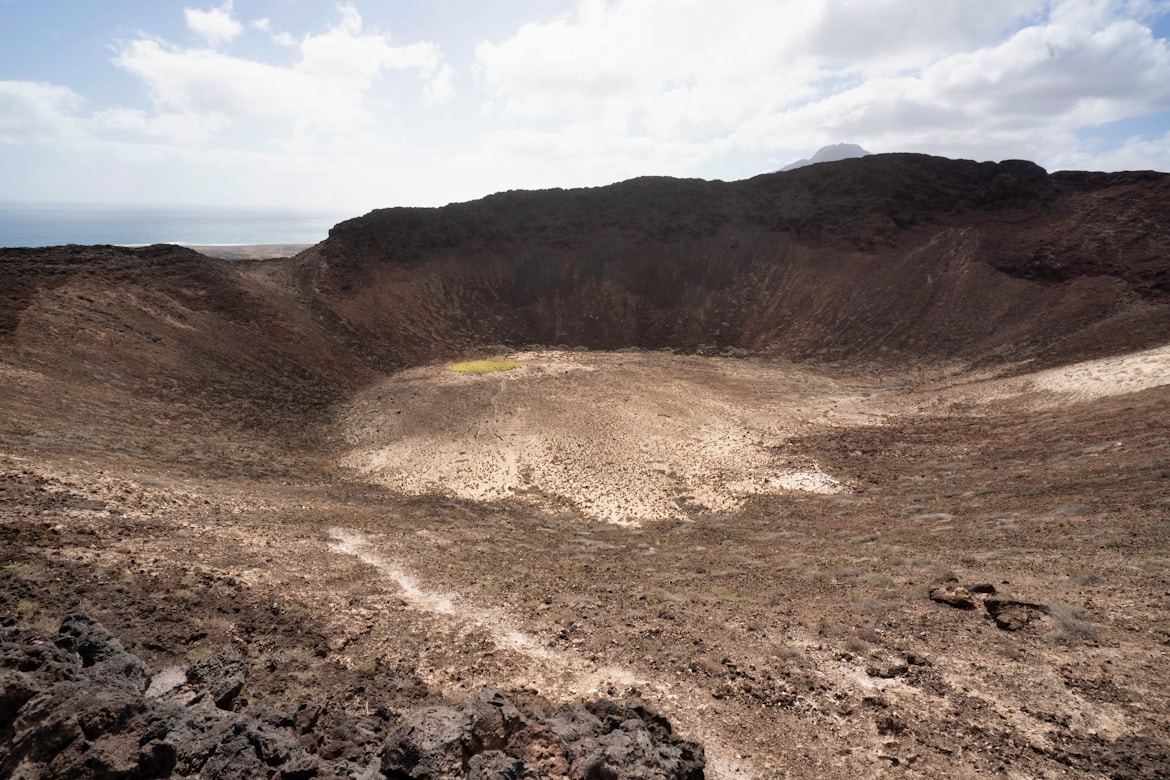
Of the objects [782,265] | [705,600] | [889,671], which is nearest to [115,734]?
[705,600]

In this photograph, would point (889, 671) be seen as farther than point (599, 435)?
No

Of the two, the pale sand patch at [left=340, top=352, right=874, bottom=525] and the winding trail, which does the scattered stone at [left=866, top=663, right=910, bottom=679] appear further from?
the pale sand patch at [left=340, top=352, right=874, bottom=525]

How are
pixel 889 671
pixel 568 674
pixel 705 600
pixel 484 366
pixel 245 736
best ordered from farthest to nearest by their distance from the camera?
1. pixel 484 366
2. pixel 705 600
3. pixel 568 674
4. pixel 889 671
5. pixel 245 736

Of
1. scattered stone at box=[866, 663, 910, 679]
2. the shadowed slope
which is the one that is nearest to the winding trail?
scattered stone at box=[866, 663, 910, 679]

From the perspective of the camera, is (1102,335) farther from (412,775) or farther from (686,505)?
(412,775)

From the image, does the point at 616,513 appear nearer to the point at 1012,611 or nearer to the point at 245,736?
the point at 1012,611

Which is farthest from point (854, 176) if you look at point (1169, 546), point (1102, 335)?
point (1169, 546)

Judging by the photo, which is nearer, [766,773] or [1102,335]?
[766,773]
